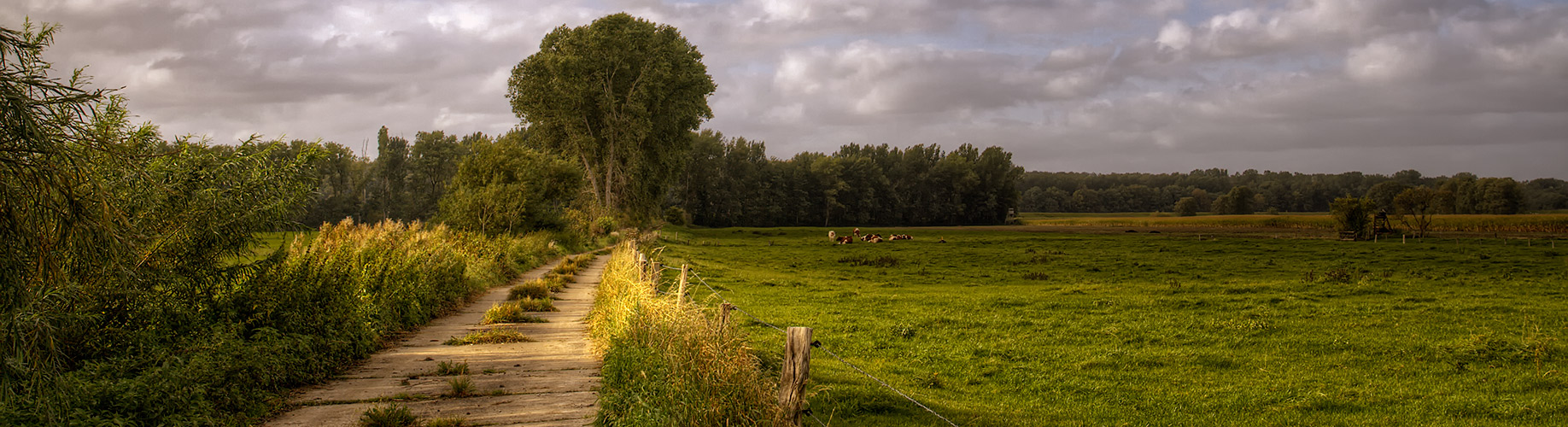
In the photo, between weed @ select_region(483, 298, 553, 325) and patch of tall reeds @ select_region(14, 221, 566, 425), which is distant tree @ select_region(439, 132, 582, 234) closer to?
patch of tall reeds @ select_region(14, 221, 566, 425)

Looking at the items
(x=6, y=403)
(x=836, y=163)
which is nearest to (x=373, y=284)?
(x=6, y=403)

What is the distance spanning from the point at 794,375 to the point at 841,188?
104936mm

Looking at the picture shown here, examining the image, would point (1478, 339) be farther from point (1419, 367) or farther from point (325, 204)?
point (325, 204)

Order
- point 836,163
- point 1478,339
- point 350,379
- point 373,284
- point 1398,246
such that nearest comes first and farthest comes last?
point 350,379 < point 373,284 < point 1478,339 < point 1398,246 < point 836,163

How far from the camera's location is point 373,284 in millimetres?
12359

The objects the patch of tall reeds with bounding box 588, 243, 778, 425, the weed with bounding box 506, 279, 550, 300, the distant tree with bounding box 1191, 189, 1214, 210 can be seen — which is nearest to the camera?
the patch of tall reeds with bounding box 588, 243, 778, 425

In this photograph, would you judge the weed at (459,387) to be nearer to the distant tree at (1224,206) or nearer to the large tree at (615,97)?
the large tree at (615,97)

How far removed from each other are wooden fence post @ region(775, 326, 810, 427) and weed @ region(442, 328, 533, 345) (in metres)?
6.97

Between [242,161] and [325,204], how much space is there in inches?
3409

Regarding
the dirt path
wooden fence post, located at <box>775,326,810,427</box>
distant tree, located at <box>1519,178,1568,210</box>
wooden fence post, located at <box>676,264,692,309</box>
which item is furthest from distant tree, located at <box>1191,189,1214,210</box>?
wooden fence post, located at <box>775,326,810,427</box>

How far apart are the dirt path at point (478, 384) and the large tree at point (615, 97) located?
43046mm

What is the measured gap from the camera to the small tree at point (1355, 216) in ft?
175

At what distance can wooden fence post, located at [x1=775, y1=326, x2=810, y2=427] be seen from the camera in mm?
5766

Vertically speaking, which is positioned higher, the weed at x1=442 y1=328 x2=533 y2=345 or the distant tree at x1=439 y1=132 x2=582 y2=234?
the distant tree at x1=439 y1=132 x2=582 y2=234
